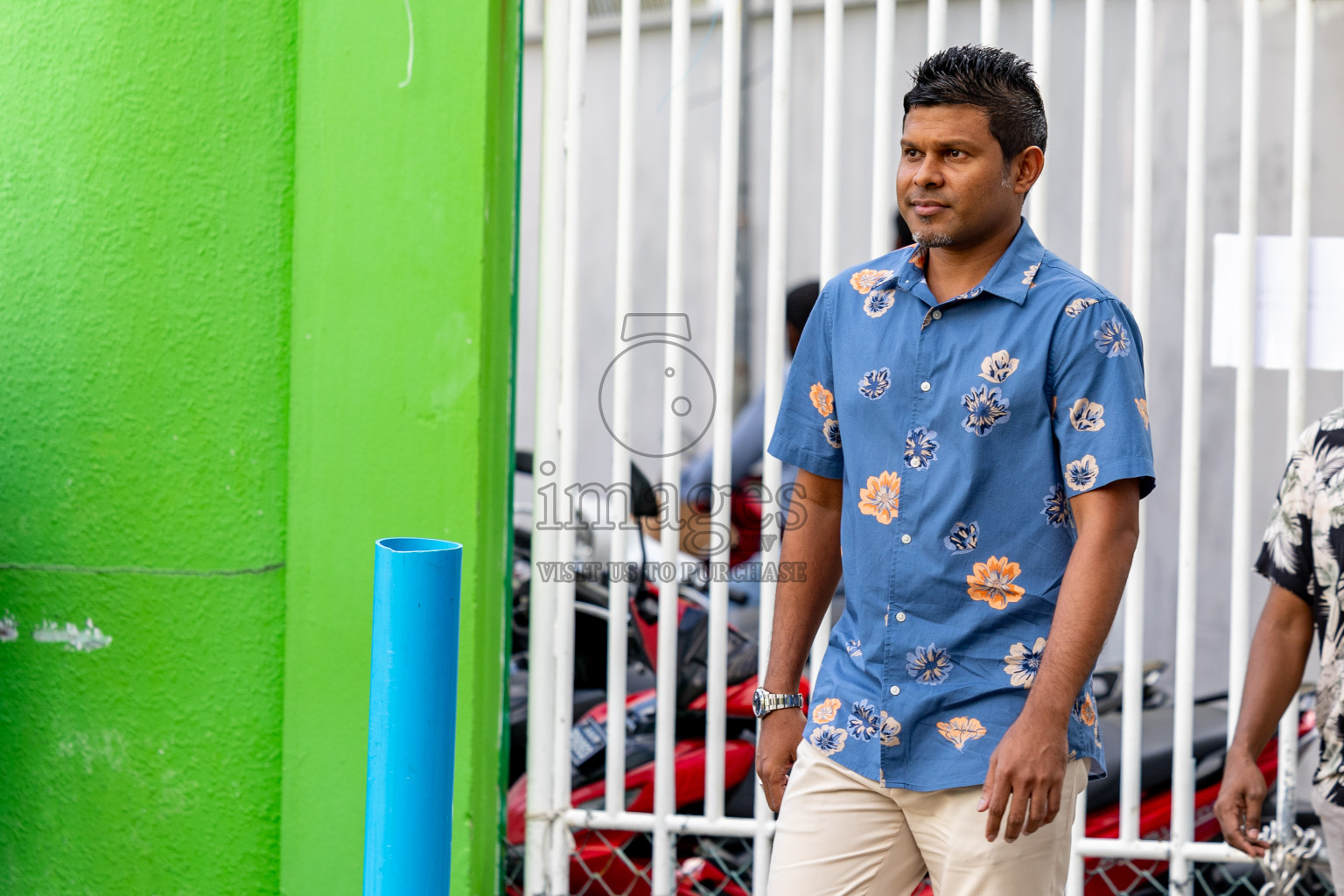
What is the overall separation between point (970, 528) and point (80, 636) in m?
1.85

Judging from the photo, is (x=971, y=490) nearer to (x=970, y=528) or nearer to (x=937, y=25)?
(x=970, y=528)

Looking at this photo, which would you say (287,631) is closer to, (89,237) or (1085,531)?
(89,237)

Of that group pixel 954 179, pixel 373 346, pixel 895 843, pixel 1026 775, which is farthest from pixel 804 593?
pixel 373 346

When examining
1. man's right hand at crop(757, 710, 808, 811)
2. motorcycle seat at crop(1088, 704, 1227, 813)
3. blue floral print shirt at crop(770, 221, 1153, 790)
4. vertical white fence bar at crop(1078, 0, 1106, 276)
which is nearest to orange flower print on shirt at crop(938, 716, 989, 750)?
blue floral print shirt at crop(770, 221, 1153, 790)

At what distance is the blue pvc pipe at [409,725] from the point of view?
60.7 inches

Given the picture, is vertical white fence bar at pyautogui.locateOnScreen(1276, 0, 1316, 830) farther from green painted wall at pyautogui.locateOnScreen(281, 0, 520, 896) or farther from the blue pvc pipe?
the blue pvc pipe

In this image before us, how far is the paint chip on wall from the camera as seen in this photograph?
2.70 meters

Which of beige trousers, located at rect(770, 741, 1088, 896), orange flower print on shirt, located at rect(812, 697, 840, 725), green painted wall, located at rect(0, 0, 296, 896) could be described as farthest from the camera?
green painted wall, located at rect(0, 0, 296, 896)

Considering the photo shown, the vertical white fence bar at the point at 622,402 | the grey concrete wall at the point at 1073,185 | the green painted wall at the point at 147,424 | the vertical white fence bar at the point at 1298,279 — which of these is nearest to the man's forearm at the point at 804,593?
the vertical white fence bar at the point at 622,402

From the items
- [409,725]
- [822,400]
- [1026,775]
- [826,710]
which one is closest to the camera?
[409,725]

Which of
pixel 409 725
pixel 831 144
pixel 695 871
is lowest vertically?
pixel 695 871

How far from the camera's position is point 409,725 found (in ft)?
5.07

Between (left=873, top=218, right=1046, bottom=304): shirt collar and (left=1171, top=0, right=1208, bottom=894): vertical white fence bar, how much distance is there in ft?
3.27

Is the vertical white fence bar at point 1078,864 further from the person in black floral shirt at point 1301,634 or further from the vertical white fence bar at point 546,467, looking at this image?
the vertical white fence bar at point 546,467
